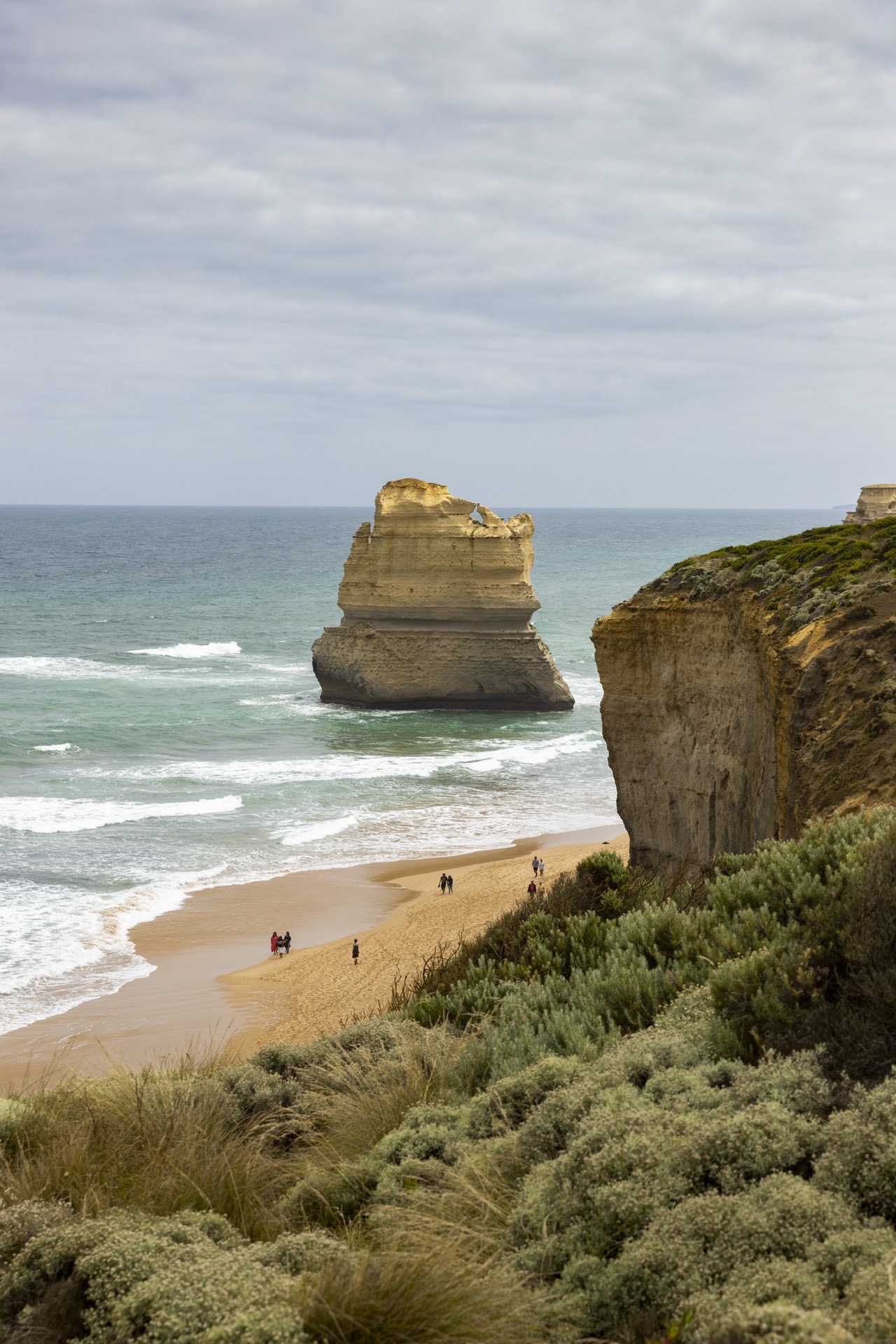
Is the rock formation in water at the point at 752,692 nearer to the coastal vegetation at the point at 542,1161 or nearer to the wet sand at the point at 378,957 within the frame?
the wet sand at the point at 378,957

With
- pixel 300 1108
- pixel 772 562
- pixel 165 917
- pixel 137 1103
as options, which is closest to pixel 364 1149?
pixel 300 1108

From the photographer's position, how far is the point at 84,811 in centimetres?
3002

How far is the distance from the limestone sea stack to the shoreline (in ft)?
53.3

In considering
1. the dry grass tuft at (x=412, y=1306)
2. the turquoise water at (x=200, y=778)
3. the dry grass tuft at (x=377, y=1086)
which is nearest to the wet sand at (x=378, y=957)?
the turquoise water at (x=200, y=778)

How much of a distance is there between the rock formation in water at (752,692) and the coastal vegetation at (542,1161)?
4.93m

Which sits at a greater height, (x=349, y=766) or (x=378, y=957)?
(x=349, y=766)

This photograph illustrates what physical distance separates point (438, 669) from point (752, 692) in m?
29.8

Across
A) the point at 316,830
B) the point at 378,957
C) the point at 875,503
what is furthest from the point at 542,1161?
the point at 875,503

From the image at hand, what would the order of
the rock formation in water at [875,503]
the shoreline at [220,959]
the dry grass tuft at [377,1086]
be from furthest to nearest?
the rock formation in water at [875,503] < the shoreline at [220,959] < the dry grass tuft at [377,1086]

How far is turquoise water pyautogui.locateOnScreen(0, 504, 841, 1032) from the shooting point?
2294 cm

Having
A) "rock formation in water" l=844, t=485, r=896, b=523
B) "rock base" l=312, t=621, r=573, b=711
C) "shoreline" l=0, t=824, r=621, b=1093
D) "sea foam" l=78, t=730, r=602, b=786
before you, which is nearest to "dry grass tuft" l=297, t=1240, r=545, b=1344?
"shoreline" l=0, t=824, r=621, b=1093

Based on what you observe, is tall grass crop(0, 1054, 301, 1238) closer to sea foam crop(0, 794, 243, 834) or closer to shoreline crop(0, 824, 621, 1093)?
shoreline crop(0, 824, 621, 1093)

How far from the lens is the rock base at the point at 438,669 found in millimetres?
45125

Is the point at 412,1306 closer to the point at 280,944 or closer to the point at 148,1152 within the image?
the point at 148,1152
